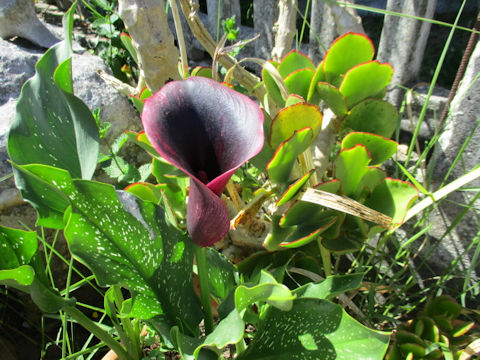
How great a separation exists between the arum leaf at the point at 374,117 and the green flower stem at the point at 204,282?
28 cm

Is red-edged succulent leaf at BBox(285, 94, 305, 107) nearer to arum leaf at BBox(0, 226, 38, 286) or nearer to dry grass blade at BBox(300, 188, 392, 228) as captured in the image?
dry grass blade at BBox(300, 188, 392, 228)

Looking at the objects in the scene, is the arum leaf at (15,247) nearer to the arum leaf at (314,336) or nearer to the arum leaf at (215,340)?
the arum leaf at (215,340)

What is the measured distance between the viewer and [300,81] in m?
0.58

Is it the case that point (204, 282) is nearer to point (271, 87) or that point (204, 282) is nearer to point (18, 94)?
point (271, 87)

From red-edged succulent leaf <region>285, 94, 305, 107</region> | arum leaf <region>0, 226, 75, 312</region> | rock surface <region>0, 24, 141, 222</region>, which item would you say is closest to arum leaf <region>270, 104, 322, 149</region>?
red-edged succulent leaf <region>285, 94, 305, 107</region>

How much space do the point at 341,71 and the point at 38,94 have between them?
1.38ft

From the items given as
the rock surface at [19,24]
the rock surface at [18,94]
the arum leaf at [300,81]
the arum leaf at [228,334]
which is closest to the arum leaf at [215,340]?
the arum leaf at [228,334]

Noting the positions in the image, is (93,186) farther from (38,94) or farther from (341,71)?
(341,71)

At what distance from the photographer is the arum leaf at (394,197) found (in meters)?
0.52

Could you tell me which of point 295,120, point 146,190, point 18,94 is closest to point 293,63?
point 295,120

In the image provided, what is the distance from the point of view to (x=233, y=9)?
1.34m

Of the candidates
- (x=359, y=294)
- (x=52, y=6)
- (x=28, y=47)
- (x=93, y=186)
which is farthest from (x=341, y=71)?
(x=52, y=6)

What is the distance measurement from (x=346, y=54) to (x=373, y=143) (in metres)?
0.13

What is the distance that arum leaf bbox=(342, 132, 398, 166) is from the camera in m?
0.51
